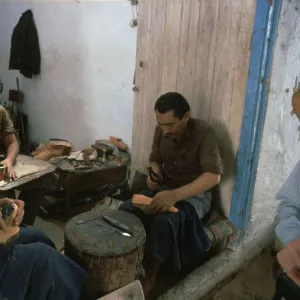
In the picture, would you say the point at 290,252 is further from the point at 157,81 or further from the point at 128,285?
the point at 157,81

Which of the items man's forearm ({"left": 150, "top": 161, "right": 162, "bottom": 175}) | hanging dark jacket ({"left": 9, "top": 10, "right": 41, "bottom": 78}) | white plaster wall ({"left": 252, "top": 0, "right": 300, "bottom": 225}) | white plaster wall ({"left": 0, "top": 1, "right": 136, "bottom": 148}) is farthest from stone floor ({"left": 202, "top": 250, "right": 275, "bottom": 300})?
hanging dark jacket ({"left": 9, "top": 10, "right": 41, "bottom": 78})

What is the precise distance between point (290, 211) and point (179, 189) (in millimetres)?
1078

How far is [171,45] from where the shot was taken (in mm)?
2822

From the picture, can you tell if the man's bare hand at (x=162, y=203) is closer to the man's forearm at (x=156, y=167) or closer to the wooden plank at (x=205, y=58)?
the man's forearm at (x=156, y=167)

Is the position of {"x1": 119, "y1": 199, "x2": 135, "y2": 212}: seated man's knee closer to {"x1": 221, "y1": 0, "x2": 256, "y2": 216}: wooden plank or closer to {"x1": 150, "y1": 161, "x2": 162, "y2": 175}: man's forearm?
{"x1": 150, "y1": 161, "x2": 162, "y2": 175}: man's forearm

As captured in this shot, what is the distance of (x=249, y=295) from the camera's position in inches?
102

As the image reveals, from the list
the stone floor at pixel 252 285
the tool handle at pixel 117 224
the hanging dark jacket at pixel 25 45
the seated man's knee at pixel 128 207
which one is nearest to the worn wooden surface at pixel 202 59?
the stone floor at pixel 252 285

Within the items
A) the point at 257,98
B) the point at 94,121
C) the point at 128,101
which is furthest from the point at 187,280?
the point at 94,121

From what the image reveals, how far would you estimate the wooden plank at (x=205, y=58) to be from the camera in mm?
2535

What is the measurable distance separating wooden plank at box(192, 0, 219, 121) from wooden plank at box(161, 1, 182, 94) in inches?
8.3

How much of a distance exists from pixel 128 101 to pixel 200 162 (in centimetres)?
198

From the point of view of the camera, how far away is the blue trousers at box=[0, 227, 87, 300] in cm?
153

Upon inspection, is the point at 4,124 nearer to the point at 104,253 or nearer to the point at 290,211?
the point at 104,253

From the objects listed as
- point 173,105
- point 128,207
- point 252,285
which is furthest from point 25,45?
point 252,285
